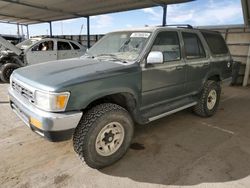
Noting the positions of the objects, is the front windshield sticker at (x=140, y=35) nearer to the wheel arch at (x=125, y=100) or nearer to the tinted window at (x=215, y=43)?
the wheel arch at (x=125, y=100)

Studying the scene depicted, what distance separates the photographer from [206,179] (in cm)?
272

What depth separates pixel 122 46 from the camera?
358cm

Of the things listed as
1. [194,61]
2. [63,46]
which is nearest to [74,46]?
[63,46]

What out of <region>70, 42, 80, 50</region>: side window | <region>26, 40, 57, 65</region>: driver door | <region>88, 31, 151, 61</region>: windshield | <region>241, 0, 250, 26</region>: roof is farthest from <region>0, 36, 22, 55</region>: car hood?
<region>241, 0, 250, 26</region>: roof

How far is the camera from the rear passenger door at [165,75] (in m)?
3.28

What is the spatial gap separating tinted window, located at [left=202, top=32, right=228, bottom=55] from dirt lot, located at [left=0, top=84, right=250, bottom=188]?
161 cm

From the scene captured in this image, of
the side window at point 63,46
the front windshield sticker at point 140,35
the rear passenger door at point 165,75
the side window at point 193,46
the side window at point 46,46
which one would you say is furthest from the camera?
the side window at point 63,46

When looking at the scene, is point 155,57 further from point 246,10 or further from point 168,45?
point 246,10

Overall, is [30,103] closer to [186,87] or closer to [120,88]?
[120,88]

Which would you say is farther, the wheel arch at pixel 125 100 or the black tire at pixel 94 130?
the wheel arch at pixel 125 100

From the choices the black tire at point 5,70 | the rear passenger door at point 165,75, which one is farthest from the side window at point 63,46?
the rear passenger door at point 165,75

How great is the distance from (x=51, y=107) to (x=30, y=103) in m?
0.46

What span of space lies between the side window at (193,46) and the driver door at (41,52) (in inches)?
262

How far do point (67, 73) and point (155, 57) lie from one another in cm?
122
